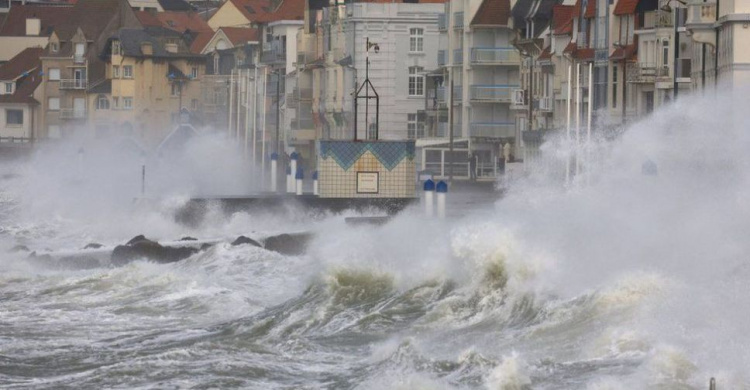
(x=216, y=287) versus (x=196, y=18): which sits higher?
(x=196, y=18)

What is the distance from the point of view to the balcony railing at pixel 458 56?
84.1 meters

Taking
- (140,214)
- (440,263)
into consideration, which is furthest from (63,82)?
(440,263)

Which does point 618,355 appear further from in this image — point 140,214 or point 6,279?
point 140,214

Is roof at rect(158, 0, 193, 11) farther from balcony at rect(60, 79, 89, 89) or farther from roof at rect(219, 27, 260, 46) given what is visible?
roof at rect(219, 27, 260, 46)

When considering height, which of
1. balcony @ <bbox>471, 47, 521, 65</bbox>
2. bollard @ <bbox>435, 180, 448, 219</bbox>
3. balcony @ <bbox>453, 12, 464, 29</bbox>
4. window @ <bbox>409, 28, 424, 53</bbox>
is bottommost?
bollard @ <bbox>435, 180, 448, 219</bbox>

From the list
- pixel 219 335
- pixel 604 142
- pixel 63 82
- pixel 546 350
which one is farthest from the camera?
pixel 63 82

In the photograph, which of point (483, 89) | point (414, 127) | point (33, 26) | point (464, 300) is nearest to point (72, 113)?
point (33, 26)

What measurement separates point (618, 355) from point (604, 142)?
102 feet

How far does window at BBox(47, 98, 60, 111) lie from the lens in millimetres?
142500

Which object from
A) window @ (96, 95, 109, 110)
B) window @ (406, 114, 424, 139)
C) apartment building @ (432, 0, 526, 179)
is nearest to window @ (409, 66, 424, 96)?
window @ (406, 114, 424, 139)

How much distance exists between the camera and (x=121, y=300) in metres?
34.6

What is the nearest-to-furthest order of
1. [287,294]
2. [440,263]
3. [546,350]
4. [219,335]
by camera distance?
[546,350], [219,335], [440,263], [287,294]

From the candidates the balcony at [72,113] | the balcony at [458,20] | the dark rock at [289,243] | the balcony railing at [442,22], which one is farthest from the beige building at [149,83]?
the dark rock at [289,243]

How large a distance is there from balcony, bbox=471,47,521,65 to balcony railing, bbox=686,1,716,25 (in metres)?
33.7
